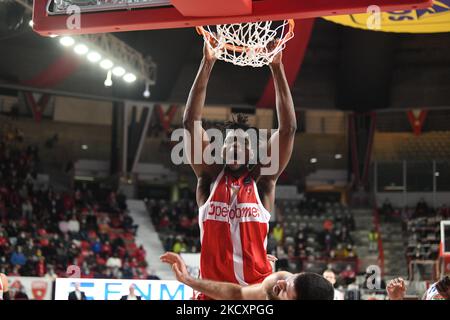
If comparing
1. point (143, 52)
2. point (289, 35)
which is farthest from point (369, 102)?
point (289, 35)

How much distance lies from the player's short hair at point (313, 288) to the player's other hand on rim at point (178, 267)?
2.41ft

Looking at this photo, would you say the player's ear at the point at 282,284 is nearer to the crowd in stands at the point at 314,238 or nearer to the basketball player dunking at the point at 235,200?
the basketball player dunking at the point at 235,200

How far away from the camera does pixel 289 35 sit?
5.01m

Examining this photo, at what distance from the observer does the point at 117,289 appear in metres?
9.00

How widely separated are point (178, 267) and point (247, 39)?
2882 mm

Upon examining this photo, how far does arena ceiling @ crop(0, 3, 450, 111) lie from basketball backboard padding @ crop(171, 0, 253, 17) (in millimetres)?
16727

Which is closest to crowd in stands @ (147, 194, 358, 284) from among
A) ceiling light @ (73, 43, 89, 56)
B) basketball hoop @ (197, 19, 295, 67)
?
ceiling light @ (73, 43, 89, 56)

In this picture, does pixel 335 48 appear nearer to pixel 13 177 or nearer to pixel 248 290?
pixel 13 177

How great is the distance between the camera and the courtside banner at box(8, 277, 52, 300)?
14.4m

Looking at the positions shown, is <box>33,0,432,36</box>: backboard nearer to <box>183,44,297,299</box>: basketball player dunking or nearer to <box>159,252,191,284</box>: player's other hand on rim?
<box>183,44,297,299</box>: basketball player dunking

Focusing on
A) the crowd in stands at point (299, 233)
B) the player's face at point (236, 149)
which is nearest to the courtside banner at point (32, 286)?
the crowd in stands at point (299, 233)

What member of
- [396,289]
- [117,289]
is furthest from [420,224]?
[396,289]

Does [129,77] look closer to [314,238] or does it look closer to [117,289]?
[314,238]
